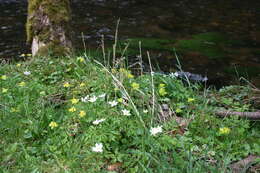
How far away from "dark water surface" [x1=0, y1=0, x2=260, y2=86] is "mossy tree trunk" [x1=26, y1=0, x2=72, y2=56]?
1.63 meters

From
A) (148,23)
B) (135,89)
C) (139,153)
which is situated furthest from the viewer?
(148,23)

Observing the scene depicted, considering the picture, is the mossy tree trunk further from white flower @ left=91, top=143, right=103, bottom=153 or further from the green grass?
white flower @ left=91, top=143, right=103, bottom=153

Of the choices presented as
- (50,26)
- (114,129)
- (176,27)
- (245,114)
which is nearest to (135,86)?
(114,129)

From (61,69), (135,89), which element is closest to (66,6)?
(61,69)

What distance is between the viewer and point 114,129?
2586mm

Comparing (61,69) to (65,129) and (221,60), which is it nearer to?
(65,129)

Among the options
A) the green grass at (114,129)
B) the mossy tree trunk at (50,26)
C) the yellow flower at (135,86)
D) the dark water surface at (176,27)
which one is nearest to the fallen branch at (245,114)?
the green grass at (114,129)

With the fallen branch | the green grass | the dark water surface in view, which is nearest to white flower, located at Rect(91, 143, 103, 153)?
the green grass

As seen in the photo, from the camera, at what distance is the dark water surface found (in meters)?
5.77

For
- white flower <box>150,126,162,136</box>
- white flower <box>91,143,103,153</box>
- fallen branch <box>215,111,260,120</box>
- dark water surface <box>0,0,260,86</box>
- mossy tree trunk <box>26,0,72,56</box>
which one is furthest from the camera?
dark water surface <box>0,0,260,86</box>

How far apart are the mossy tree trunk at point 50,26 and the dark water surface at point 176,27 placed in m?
1.63

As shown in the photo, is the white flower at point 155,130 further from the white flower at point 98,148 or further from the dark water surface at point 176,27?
the dark water surface at point 176,27

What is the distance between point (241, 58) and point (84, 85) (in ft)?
11.6

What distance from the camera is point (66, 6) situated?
4.60 metres
